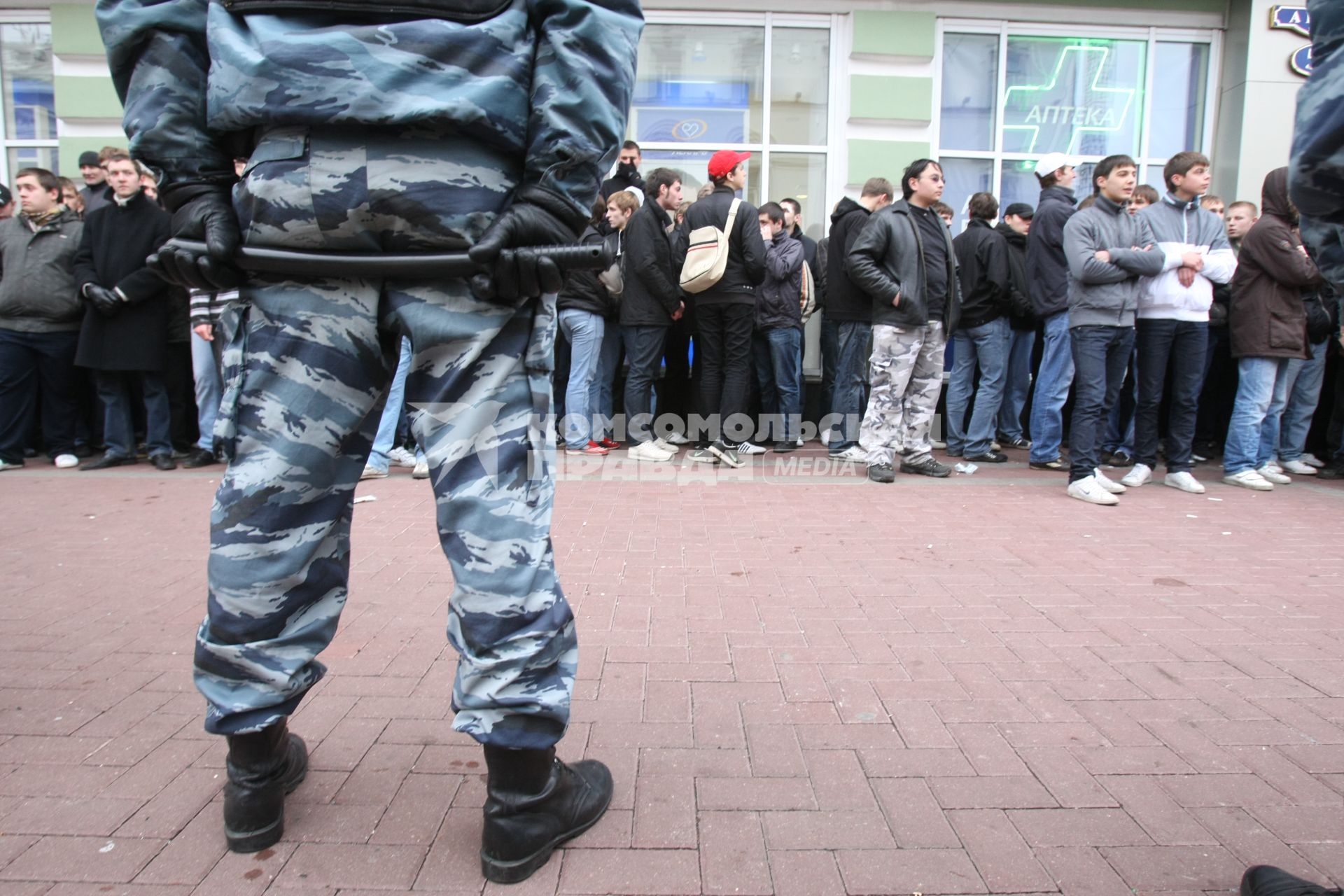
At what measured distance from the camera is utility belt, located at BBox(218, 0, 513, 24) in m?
1.65

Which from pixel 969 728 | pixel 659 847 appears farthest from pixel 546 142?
pixel 969 728

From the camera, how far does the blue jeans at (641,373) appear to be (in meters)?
7.32

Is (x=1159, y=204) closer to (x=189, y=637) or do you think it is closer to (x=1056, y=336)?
(x=1056, y=336)

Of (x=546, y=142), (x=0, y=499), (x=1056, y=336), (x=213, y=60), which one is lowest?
(x=0, y=499)

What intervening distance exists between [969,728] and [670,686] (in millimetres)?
886

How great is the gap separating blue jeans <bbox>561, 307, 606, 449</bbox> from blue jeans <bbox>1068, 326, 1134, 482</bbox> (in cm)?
365

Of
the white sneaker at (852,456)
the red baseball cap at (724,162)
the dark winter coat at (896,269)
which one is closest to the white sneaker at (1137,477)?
the dark winter coat at (896,269)

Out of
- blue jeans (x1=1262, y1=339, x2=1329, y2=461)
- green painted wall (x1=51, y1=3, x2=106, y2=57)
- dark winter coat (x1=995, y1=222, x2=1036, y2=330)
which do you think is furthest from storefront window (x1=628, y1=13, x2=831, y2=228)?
green painted wall (x1=51, y1=3, x2=106, y2=57)

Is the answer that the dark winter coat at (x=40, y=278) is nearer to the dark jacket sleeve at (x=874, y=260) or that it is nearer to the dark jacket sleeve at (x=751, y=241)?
the dark jacket sleeve at (x=751, y=241)

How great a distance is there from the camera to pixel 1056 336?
711 cm

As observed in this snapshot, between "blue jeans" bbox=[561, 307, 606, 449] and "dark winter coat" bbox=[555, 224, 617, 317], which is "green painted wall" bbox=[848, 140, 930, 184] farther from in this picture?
"blue jeans" bbox=[561, 307, 606, 449]

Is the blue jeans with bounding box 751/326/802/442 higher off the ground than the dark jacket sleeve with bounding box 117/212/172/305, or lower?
lower

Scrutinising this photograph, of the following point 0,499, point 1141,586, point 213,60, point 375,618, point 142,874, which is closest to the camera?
point 213,60

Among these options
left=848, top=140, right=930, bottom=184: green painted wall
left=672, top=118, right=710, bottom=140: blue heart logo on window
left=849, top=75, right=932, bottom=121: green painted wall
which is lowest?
left=848, top=140, right=930, bottom=184: green painted wall
